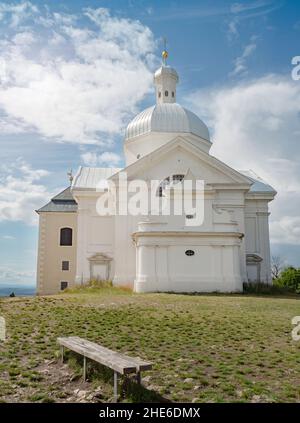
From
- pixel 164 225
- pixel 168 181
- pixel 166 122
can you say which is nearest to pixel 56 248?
pixel 168 181

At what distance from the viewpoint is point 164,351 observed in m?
9.68

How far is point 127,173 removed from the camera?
29.0 metres

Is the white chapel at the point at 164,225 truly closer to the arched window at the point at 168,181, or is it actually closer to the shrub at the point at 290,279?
the arched window at the point at 168,181

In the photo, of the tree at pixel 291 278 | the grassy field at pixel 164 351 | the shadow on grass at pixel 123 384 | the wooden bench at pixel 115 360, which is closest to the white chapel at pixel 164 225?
the tree at pixel 291 278

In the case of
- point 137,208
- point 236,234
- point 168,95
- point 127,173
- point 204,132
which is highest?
point 168,95

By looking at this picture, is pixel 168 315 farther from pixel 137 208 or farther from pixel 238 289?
pixel 137 208

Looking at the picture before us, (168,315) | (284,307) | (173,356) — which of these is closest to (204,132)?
(284,307)

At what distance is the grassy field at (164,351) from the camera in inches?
276

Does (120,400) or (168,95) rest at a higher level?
(168,95)

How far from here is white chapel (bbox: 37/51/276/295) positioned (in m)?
25.2

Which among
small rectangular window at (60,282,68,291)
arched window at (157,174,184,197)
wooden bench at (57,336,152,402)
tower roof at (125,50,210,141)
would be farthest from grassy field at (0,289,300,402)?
tower roof at (125,50,210,141)

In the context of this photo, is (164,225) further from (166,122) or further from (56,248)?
(166,122)
